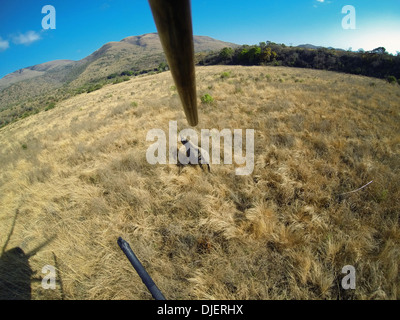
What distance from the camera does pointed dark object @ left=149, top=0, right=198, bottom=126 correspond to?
0.35 metres

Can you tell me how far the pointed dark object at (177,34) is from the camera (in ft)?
1.13

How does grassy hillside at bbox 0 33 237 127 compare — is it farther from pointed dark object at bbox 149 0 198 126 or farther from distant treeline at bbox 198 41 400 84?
pointed dark object at bbox 149 0 198 126

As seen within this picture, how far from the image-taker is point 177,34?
41cm

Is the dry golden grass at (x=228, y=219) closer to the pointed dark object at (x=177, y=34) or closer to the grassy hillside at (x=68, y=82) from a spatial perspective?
the pointed dark object at (x=177, y=34)

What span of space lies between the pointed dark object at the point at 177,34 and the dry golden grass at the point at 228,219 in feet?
7.64
